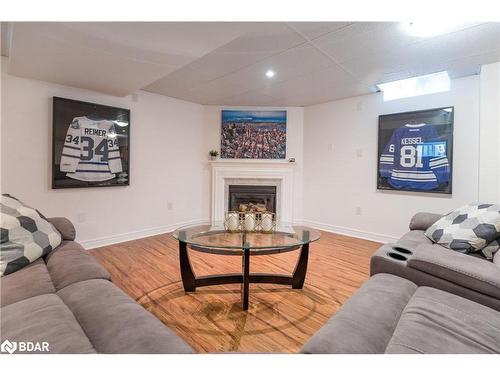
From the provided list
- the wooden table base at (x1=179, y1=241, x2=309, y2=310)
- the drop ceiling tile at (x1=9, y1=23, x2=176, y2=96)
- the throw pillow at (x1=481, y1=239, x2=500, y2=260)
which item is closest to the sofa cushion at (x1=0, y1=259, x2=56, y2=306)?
the wooden table base at (x1=179, y1=241, x2=309, y2=310)

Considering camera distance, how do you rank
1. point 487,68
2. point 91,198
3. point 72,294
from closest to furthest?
point 72,294, point 487,68, point 91,198

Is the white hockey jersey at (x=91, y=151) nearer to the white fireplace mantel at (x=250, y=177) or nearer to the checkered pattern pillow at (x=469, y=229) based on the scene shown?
the white fireplace mantel at (x=250, y=177)

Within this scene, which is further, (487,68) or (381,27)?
(487,68)

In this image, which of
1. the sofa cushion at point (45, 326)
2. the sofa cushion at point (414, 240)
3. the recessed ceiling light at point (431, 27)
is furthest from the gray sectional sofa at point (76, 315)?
the recessed ceiling light at point (431, 27)

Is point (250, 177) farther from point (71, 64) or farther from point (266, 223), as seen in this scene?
point (71, 64)

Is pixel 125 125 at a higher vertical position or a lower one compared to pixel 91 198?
higher

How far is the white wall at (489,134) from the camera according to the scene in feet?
8.84

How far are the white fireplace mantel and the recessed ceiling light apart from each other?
2583mm

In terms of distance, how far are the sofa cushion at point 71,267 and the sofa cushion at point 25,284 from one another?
1.5 inches

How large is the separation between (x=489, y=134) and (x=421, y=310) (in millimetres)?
2720

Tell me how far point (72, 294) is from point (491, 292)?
6.40 feet

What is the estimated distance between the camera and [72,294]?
1.17 meters

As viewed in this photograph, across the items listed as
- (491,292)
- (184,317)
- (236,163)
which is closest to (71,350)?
(184,317)
